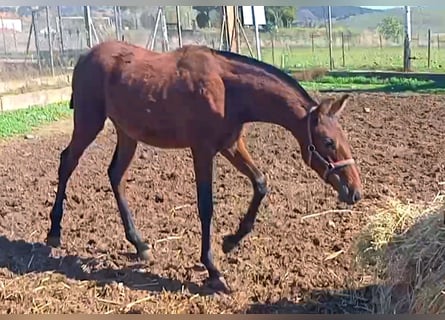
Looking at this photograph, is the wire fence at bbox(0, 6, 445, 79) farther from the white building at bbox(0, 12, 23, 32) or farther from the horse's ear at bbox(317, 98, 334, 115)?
the horse's ear at bbox(317, 98, 334, 115)

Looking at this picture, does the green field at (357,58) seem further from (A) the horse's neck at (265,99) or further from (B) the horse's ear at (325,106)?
(B) the horse's ear at (325,106)

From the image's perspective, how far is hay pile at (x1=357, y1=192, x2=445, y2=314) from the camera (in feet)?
9.15

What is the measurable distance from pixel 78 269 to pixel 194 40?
1142 mm

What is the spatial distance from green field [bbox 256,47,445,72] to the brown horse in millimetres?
283

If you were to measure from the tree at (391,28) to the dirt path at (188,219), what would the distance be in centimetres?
48

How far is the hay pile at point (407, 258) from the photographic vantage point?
2789 millimetres

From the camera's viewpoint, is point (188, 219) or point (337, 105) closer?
point (337, 105)

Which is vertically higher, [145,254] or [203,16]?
[203,16]

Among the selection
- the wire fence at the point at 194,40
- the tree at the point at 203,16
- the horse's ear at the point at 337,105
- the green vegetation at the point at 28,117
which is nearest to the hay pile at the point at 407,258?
the horse's ear at the point at 337,105

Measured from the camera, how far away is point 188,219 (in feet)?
12.0

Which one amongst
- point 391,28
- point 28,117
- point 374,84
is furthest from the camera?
point 28,117

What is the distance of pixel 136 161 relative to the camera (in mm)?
4148

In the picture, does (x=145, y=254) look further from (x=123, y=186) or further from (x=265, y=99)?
(x=265, y=99)

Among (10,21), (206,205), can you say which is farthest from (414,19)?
(10,21)
